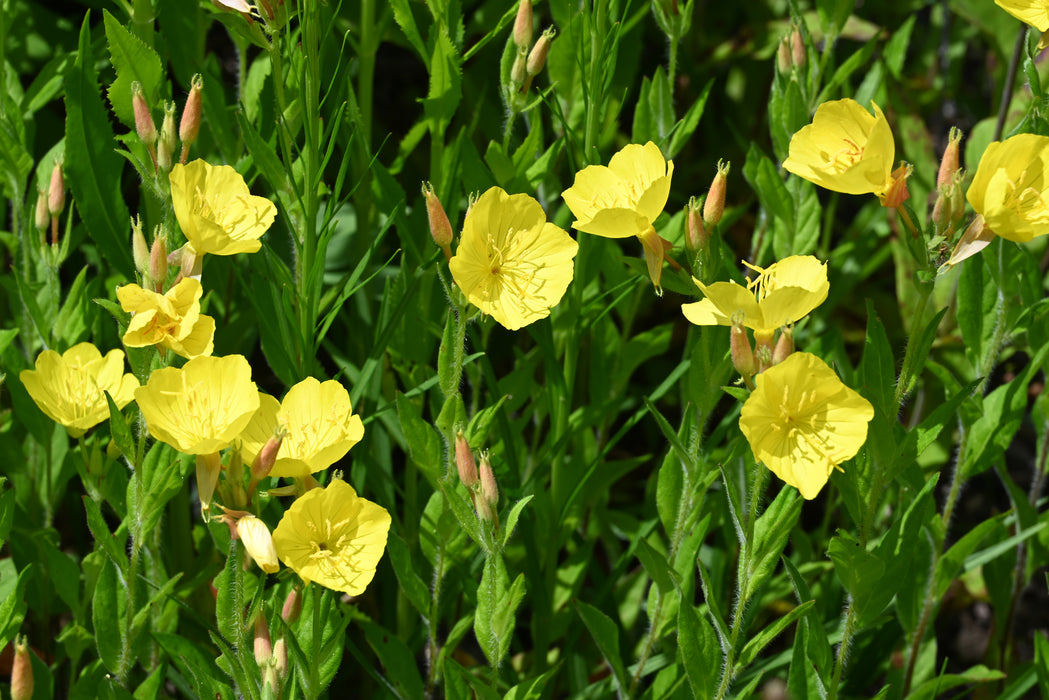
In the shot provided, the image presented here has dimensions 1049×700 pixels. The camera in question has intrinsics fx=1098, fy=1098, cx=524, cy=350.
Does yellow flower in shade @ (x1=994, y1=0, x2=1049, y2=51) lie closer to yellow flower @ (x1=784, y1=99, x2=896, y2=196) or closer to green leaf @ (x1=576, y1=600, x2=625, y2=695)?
yellow flower @ (x1=784, y1=99, x2=896, y2=196)


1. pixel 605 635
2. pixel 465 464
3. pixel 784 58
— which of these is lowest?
pixel 605 635

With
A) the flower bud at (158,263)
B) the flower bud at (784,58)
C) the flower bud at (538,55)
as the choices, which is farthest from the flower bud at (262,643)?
the flower bud at (784,58)

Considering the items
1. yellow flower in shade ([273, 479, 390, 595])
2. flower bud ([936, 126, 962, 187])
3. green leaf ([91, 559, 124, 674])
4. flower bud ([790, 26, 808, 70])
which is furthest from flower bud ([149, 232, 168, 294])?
flower bud ([790, 26, 808, 70])

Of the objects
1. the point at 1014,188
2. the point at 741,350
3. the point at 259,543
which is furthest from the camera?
the point at 1014,188

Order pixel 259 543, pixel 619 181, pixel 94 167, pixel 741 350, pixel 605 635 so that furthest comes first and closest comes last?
pixel 94 167 → pixel 605 635 → pixel 619 181 → pixel 741 350 → pixel 259 543

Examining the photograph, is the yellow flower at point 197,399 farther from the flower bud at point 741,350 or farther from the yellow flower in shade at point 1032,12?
the yellow flower in shade at point 1032,12

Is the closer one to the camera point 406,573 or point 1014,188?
point 1014,188

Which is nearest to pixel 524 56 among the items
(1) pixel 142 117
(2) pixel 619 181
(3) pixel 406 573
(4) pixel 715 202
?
(2) pixel 619 181

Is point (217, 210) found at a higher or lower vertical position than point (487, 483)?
higher

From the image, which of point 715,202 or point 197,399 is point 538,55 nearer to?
point 715,202
